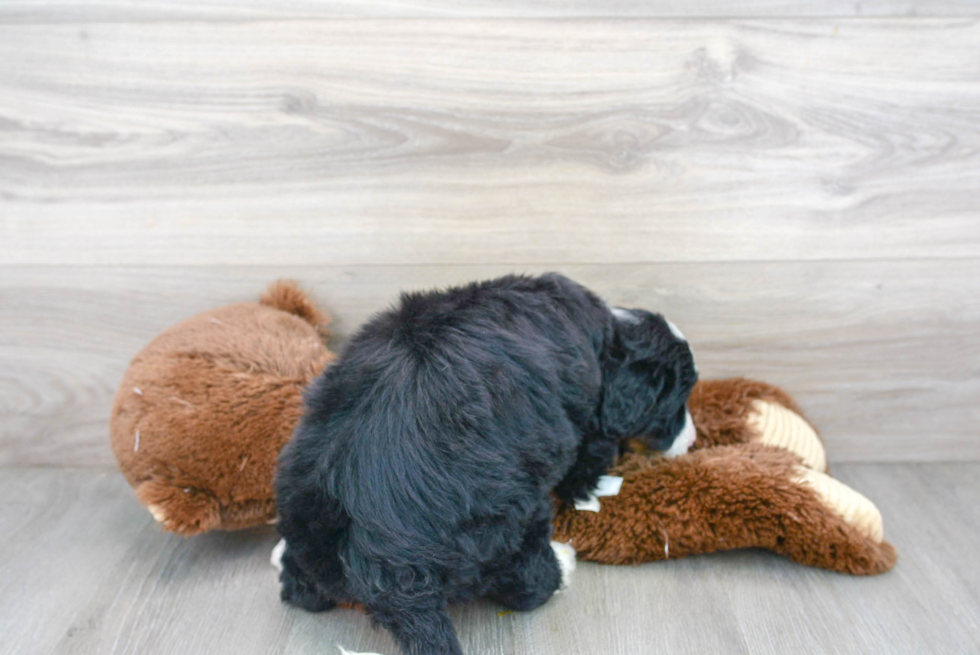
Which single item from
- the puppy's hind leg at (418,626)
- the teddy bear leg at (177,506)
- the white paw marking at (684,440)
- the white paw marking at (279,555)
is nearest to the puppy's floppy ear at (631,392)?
the white paw marking at (684,440)

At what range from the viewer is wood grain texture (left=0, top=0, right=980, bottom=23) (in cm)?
122

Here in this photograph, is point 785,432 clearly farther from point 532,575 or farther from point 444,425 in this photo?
point 444,425

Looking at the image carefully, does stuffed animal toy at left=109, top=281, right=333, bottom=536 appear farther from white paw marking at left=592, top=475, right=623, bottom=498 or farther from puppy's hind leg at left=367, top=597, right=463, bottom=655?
white paw marking at left=592, top=475, right=623, bottom=498

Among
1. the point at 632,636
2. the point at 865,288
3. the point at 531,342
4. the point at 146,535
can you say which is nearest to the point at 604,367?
the point at 531,342

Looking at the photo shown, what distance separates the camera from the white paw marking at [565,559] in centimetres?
109

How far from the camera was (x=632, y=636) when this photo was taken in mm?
1015

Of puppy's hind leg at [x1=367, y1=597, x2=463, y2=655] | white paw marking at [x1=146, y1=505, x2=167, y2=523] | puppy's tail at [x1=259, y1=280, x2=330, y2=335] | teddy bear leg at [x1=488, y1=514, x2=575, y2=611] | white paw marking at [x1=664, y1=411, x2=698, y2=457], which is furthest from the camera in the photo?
puppy's tail at [x1=259, y1=280, x2=330, y2=335]

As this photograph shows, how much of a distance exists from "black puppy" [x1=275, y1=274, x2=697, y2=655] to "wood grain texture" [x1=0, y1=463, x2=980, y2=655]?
66 millimetres

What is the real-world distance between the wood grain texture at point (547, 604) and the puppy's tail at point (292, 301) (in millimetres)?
400

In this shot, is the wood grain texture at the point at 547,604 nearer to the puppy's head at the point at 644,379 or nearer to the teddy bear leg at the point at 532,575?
the teddy bear leg at the point at 532,575

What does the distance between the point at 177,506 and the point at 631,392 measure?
73cm

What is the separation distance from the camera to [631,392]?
112 centimetres

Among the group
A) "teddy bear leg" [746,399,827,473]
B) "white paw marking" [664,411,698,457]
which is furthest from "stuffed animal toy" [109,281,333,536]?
"teddy bear leg" [746,399,827,473]

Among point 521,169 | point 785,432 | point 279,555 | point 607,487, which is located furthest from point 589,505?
point 521,169
